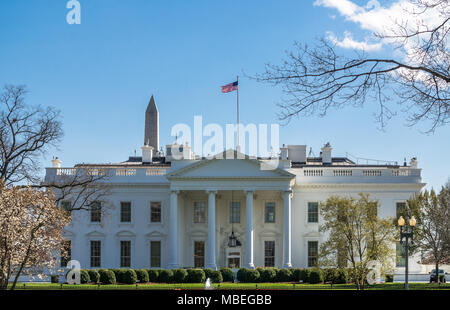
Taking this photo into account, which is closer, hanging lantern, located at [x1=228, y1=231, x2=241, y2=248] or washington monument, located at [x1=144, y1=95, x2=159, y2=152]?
hanging lantern, located at [x1=228, y1=231, x2=241, y2=248]

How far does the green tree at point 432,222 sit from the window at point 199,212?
55.0ft

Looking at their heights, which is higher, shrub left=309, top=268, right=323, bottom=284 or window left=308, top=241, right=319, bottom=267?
window left=308, top=241, right=319, bottom=267

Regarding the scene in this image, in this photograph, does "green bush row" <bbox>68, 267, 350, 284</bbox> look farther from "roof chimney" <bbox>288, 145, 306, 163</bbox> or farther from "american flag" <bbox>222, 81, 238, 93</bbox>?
"roof chimney" <bbox>288, 145, 306, 163</bbox>

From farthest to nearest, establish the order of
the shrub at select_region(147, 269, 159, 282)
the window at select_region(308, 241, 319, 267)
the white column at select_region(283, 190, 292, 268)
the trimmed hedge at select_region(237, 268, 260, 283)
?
the window at select_region(308, 241, 319, 267)
the white column at select_region(283, 190, 292, 268)
the shrub at select_region(147, 269, 159, 282)
the trimmed hedge at select_region(237, 268, 260, 283)

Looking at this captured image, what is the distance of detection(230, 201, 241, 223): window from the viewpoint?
169 ft

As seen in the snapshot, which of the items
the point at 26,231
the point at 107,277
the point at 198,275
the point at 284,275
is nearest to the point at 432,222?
the point at 284,275

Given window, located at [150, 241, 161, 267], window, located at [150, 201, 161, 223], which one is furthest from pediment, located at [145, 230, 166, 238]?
window, located at [150, 201, 161, 223]

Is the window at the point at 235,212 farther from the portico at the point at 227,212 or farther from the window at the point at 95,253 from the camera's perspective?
the window at the point at 95,253

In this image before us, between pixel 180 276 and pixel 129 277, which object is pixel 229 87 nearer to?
pixel 180 276

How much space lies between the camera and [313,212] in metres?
51.5

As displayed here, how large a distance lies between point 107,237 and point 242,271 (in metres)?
13.7

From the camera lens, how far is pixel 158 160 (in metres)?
63.1

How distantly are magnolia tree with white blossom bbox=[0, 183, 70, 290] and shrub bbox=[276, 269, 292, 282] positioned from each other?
2070 centimetres
